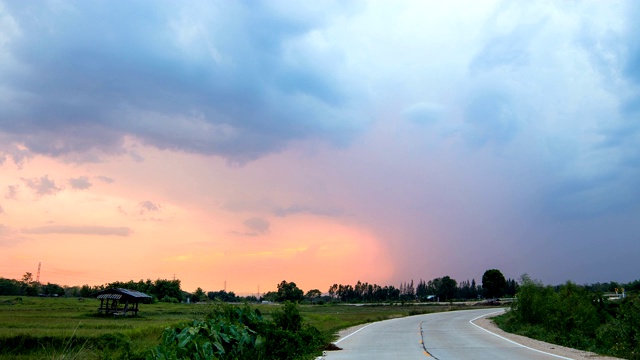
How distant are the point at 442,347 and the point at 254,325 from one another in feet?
28.8

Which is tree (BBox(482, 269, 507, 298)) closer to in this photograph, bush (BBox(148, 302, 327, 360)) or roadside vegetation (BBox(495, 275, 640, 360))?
roadside vegetation (BBox(495, 275, 640, 360))

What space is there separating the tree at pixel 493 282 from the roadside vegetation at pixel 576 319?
106 m

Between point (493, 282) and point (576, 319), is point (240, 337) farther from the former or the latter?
point (493, 282)

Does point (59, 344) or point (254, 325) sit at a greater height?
point (254, 325)

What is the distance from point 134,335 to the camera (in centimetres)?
2400

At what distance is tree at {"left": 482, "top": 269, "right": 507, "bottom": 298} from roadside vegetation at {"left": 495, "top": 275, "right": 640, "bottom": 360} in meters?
A: 106

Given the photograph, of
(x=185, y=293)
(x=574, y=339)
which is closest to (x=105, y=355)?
(x=574, y=339)

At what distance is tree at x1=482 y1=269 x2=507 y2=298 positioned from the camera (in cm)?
14585

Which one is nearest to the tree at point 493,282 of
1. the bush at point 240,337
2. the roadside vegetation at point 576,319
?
the roadside vegetation at point 576,319

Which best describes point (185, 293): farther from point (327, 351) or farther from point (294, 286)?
point (327, 351)

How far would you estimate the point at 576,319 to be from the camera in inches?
1298

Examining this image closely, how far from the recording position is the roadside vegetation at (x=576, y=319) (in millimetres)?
22953

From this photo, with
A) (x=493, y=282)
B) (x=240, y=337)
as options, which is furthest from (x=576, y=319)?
(x=493, y=282)

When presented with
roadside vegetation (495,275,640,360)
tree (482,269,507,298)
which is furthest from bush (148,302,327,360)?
tree (482,269,507,298)
